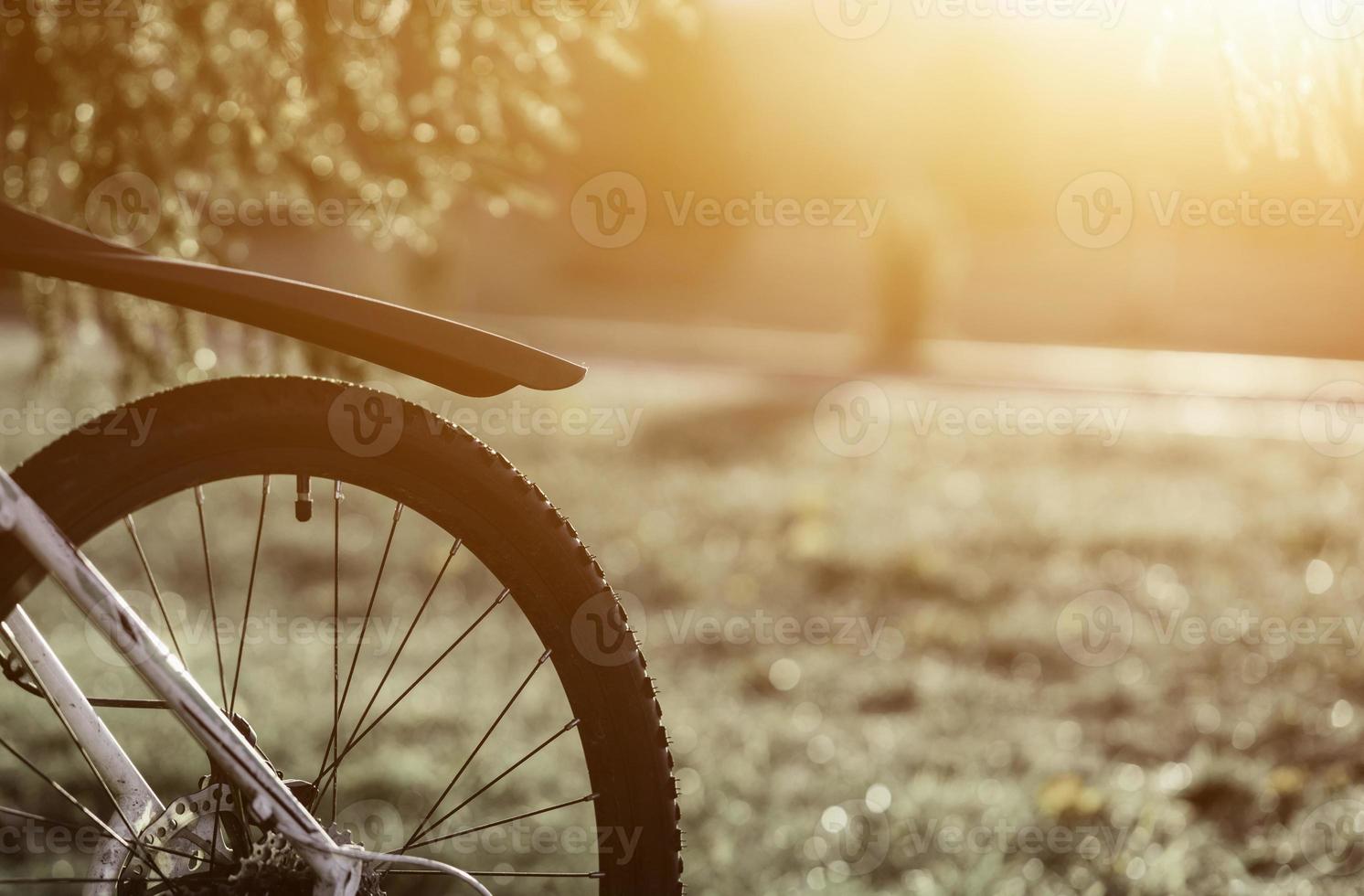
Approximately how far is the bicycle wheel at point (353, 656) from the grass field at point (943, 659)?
1.9 inches

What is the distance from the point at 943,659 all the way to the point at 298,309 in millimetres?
4346

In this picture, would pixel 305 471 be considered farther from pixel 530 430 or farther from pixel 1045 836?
pixel 530 430

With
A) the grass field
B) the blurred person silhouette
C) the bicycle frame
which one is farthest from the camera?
the blurred person silhouette

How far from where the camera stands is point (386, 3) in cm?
373

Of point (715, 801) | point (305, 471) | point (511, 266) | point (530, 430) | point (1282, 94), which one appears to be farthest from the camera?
point (511, 266)

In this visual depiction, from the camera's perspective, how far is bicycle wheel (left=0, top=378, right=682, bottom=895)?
1775mm

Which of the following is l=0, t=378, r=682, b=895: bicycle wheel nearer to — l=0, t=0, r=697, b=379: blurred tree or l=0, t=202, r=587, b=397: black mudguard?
l=0, t=202, r=587, b=397: black mudguard

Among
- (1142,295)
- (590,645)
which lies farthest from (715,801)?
(1142,295)

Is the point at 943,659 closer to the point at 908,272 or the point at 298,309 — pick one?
the point at 298,309

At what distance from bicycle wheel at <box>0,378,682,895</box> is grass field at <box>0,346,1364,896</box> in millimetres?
47

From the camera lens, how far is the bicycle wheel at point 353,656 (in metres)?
1.78

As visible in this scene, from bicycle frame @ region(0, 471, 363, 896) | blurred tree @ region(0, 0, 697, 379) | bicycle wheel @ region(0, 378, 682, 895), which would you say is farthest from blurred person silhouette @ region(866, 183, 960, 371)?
bicycle frame @ region(0, 471, 363, 896)

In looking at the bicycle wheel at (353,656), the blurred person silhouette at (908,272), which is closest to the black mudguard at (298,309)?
the bicycle wheel at (353,656)

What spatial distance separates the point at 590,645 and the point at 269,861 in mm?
534
